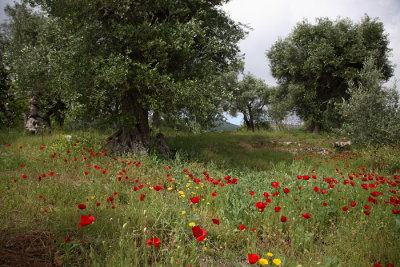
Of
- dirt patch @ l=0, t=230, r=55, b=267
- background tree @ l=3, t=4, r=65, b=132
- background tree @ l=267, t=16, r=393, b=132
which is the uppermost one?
background tree @ l=267, t=16, r=393, b=132

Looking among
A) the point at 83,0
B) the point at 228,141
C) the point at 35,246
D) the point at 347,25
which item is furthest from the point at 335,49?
the point at 35,246

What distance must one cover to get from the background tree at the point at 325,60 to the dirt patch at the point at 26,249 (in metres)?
25.8

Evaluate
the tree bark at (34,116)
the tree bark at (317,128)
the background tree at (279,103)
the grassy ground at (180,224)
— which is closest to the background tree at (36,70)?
the tree bark at (34,116)

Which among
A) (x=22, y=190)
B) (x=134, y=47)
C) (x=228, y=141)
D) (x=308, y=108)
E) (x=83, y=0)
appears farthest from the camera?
(x=308, y=108)

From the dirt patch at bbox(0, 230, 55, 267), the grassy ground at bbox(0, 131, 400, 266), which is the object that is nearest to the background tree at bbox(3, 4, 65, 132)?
the grassy ground at bbox(0, 131, 400, 266)

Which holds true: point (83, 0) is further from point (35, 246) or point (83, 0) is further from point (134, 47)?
point (35, 246)

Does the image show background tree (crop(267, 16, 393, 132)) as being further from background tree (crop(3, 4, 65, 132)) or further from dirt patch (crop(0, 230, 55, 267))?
dirt patch (crop(0, 230, 55, 267))

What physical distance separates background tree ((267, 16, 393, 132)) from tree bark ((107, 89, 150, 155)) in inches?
743

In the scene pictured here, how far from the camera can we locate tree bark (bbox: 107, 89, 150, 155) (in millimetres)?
12117

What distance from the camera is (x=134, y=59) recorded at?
12.0 m

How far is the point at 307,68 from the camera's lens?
85.0 ft

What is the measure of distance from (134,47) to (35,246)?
31.7 ft

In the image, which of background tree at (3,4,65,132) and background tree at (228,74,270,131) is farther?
background tree at (228,74,270,131)

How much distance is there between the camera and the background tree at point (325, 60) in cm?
2441
